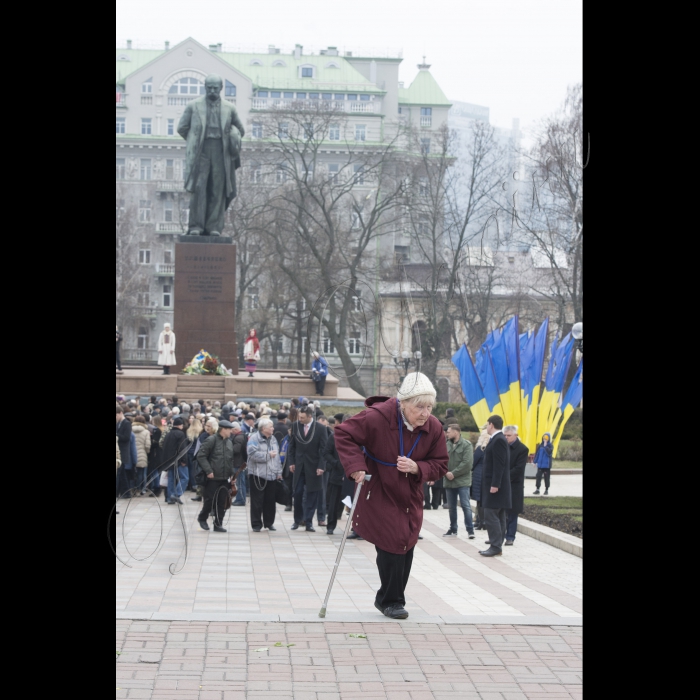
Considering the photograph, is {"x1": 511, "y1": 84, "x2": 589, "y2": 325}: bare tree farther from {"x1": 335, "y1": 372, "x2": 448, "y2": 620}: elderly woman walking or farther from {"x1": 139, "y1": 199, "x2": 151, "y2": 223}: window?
{"x1": 139, "y1": 199, "x2": 151, "y2": 223}: window

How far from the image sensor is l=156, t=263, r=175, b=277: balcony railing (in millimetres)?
68125

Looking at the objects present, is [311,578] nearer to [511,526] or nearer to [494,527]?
[494,527]

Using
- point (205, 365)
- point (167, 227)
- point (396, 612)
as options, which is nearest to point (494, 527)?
point (396, 612)

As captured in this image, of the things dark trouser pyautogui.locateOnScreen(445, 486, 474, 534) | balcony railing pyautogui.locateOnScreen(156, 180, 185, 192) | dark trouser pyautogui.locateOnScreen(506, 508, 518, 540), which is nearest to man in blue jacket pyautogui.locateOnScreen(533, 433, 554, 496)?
dark trouser pyautogui.locateOnScreen(445, 486, 474, 534)

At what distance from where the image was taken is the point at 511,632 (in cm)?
680

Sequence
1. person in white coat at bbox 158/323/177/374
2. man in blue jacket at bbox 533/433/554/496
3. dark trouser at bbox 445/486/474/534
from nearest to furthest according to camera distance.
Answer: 1. dark trouser at bbox 445/486/474/534
2. man in blue jacket at bbox 533/433/554/496
3. person in white coat at bbox 158/323/177/374

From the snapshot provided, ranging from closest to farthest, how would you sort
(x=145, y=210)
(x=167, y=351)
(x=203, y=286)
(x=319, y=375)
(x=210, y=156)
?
(x=203, y=286)
(x=210, y=156)
(x=167, y=351)
(x=319, y=375)
(x=145, y=210)

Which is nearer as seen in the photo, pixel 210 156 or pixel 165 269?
pixel 210 156

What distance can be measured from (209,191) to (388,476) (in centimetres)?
2161

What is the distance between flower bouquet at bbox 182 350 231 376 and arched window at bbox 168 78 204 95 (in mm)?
44530

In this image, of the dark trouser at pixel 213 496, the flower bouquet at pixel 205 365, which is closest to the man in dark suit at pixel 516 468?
the dark trouser at pixel 213 496

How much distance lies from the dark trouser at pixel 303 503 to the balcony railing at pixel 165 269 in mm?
54837

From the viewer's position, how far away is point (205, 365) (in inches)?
1068
